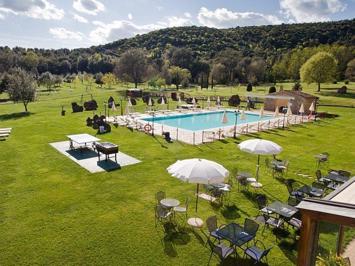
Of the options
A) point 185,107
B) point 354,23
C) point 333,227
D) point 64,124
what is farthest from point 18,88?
point 354,23

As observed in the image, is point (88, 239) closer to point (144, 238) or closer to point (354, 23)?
point (144, 238)

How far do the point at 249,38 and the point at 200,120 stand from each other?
111 m

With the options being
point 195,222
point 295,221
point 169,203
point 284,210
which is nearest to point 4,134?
point 169,203

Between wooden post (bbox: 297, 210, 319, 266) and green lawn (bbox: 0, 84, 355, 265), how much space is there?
2792 mm

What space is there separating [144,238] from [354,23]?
424ft

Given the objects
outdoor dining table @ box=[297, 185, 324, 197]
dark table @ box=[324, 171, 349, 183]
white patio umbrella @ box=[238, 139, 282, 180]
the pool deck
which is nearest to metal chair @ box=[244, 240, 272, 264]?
outdoor dining table @ box=[297, 185, 324, 197]

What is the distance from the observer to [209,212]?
11484 millimetres

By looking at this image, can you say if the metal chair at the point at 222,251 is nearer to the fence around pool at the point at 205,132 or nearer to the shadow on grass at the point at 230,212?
the shadow on grass at the point at 230,212

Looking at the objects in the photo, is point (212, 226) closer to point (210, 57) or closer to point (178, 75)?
point (178, 75)

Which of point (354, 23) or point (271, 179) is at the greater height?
point (354, 23)

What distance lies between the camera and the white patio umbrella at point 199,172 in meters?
9.70

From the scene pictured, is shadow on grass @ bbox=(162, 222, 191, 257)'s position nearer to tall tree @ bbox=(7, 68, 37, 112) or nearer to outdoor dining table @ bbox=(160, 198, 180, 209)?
outdoor dining table @ bbox=(160, 198, 180, 209)

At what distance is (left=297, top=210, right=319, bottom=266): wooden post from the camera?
5719 millimetres

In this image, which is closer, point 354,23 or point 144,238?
point 144,238
